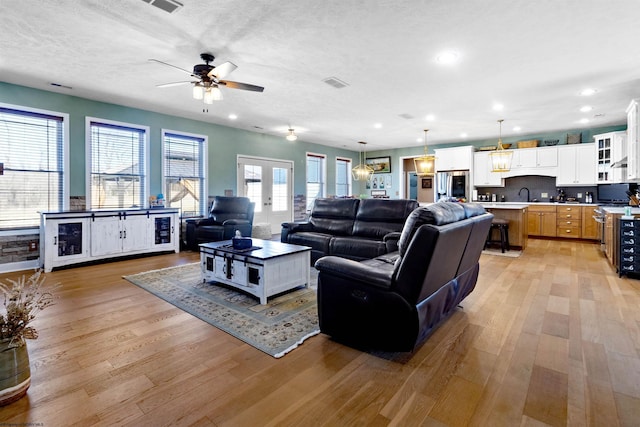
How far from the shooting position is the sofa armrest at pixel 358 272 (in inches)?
84.5

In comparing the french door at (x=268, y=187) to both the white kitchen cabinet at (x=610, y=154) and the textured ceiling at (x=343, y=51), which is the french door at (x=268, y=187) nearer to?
the textured ceiling at (x=343, y=51)

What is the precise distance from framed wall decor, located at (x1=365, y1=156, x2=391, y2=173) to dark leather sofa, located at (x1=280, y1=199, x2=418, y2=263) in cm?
598

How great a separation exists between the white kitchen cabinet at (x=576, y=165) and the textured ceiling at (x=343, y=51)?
5.59 feet

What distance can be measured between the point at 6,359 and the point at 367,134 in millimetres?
7752

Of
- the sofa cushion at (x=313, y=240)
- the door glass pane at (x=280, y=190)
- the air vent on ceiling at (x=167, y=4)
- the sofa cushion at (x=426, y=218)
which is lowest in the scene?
the sofa cushion at (x=313, y=240)

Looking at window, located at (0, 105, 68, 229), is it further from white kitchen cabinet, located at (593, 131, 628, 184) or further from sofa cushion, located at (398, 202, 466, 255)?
white kitchen cabinet, located at (593, 131, 628, 184)

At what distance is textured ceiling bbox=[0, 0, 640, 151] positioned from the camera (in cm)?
268

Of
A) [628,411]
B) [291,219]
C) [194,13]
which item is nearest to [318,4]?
[194,13]

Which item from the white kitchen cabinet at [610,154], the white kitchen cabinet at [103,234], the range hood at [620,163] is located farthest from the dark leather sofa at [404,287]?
the white kitchen cabinet at [610,154]

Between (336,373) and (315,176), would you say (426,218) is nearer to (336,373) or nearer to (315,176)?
(336,373)

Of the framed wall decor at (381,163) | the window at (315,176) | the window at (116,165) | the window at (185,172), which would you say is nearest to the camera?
the window at (116,165)

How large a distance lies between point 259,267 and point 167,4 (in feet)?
7.97

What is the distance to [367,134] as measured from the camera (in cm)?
828

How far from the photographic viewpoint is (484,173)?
8695 millimetres
